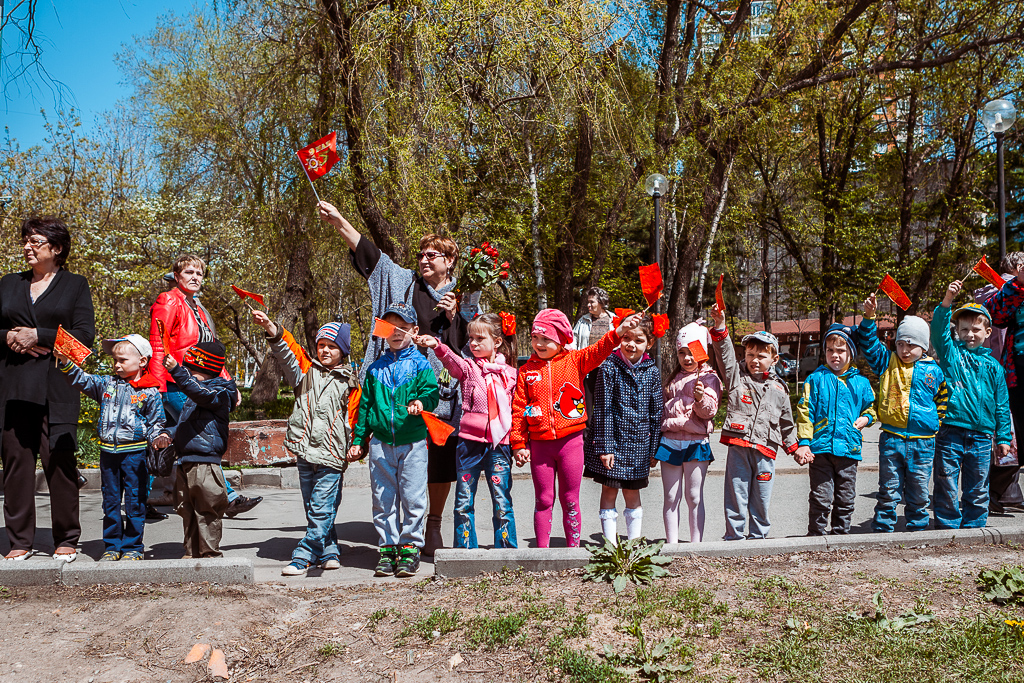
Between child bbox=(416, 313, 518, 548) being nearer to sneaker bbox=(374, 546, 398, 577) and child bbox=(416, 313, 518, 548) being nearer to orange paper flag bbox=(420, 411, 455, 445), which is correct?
orange paper flag bbox=(420, 411, 455, 445)

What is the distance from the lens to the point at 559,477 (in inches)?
187

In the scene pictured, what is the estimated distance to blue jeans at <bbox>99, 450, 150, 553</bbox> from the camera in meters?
5.01

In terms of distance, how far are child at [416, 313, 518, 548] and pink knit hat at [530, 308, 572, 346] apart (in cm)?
43

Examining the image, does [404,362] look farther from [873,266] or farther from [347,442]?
[873,266]

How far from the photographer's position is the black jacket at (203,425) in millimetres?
4648

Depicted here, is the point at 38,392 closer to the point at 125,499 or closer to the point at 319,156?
the point at 125,499

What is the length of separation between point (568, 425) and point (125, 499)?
10.2 ft

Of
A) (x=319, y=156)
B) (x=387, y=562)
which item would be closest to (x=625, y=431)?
(x=387, y=562)

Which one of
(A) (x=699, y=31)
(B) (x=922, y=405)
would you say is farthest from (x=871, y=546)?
(A) (x=699, y=31)

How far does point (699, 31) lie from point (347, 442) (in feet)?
42.3

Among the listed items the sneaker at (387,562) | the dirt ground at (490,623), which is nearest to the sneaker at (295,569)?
the dirt ground at (490,623)

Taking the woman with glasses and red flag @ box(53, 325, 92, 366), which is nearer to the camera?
red flag @ box(53, 325, 92, 366)

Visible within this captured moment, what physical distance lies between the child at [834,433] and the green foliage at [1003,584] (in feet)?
3.90

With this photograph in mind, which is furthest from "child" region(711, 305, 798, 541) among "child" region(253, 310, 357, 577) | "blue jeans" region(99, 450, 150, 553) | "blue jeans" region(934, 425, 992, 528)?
"blue jeans" region(99, 450, 150, 553)
